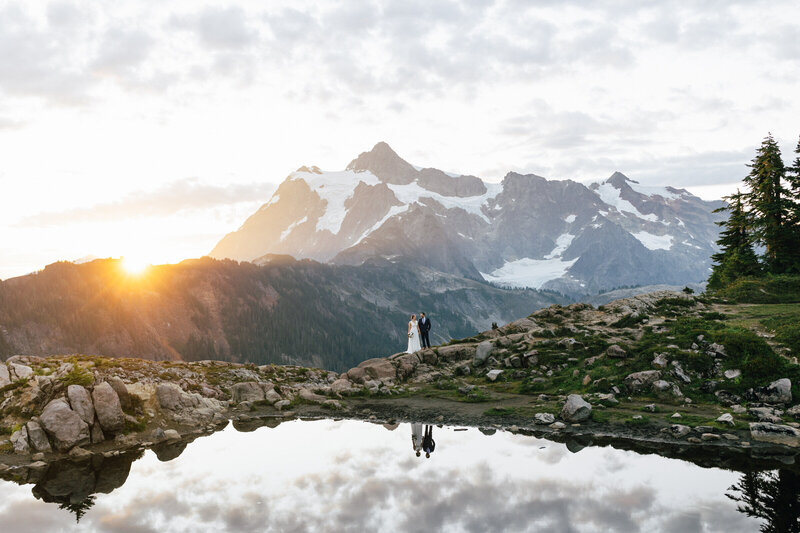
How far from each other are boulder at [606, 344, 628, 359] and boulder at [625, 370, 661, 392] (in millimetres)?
2482

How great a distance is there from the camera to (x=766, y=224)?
Result: 53188mm

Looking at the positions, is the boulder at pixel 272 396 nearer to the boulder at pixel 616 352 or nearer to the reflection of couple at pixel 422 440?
the reflection of couple at pixel 422 440

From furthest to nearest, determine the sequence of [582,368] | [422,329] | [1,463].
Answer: [422,329]
[582,368]
[1,463]

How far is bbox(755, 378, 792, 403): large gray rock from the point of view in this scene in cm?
2384

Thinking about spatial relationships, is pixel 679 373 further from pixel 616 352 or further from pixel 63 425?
pixel 63 425

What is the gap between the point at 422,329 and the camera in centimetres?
4550

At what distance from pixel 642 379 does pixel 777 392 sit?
242 inches

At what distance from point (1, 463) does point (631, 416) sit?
96.6 ft

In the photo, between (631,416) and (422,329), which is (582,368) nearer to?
(631,416)

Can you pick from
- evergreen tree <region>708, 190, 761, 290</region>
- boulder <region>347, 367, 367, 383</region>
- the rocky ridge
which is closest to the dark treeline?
evergreen tree <region>708, 190, 761, 290</region>

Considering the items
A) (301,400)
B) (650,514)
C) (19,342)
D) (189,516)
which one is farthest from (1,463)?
(19,342)

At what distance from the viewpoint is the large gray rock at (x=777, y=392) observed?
2384cm

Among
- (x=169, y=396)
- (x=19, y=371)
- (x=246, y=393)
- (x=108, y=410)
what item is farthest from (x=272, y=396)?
(x=19, y=371)

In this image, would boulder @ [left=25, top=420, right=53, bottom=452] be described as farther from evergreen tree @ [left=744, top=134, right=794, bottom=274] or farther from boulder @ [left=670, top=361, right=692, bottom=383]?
evergreen tree @ [left=744, top=134, right=794, bottom=274]
